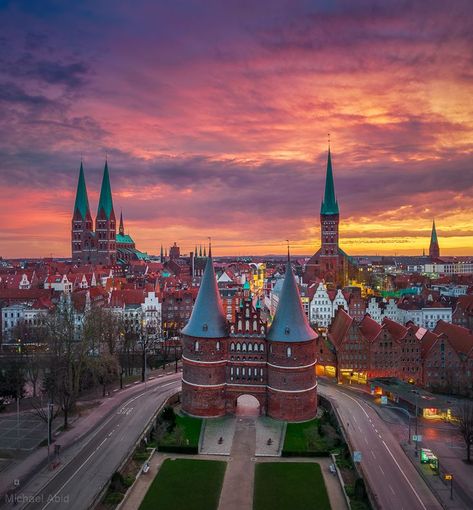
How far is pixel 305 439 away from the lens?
54688 millimetres

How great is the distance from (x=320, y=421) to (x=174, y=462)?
20.0 m

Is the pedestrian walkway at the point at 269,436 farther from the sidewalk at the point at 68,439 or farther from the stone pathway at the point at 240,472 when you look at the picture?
the sidewalk at the point at 68,439

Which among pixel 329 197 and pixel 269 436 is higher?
pixel 329 197

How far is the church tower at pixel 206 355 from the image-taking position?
61.7 meters

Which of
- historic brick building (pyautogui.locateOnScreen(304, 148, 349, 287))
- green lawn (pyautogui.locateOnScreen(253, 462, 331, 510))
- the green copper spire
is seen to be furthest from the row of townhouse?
the green copper spire

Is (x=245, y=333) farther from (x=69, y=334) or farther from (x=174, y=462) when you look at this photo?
(x=69, y=334)

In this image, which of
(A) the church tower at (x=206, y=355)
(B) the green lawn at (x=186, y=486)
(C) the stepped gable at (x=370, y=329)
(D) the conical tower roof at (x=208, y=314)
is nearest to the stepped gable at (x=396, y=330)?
(C) the stepped gable at (x=370, y=329)

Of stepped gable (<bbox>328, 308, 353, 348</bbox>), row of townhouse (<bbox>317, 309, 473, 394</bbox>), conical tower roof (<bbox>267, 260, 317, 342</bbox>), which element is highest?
conical tower roof (<bbox>267, 260, 317, 342</bbox>)

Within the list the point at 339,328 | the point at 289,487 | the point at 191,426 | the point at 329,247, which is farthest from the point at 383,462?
the point at 329,247

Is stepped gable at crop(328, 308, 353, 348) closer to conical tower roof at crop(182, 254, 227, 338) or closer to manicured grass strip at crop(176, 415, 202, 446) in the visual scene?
conical tower roof at crop(182, 254, 227, 338)

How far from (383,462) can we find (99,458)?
28.7 metres

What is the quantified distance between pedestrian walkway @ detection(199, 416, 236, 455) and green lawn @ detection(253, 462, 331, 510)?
5.47 meters

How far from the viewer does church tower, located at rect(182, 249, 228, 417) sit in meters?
61.7

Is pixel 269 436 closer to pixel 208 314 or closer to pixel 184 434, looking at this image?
pixel 184 434
